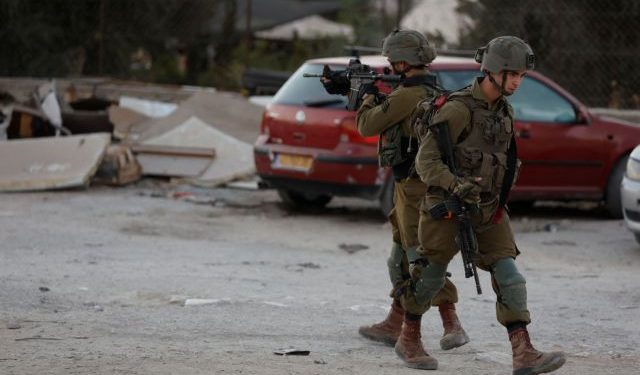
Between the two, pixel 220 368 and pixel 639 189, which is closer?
pixel 220 368

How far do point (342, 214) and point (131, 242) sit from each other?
302cm

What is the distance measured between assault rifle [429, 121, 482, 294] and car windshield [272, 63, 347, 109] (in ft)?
20.8

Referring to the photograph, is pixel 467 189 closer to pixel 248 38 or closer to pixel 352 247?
pixel 352 247

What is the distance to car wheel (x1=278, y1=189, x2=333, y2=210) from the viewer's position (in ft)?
45.7

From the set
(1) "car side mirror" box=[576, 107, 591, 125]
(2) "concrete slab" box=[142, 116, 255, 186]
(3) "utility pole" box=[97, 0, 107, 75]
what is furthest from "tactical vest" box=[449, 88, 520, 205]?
(3) "utility pole" box=[97, 0, 107, 75]

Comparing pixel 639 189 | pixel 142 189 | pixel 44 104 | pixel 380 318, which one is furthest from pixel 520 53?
pixel 44 104

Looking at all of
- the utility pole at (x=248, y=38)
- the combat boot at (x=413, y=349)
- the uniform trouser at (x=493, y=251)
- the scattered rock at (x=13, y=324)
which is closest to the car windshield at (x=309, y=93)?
the scattered rock at (x=13, y=324)

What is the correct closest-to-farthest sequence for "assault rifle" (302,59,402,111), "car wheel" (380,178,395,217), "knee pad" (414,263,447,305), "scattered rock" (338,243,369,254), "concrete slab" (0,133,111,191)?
"knee pad" (414,263,447,305) < "assault rifle" (302,59,402,111) < "scattered rock" (338,243,369,254) < "car wheel" (380,178,395,217) < "concrete slab" (0,133,111,191)

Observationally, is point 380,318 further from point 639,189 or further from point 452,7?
point 452,7

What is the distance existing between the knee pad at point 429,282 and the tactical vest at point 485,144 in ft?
1.50

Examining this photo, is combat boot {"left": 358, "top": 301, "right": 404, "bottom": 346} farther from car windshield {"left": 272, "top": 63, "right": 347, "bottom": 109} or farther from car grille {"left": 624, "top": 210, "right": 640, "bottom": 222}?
car windshield {"left": 272, "top": 63, "right": 347, "bottom": 109}

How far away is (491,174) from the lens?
628 centimetres

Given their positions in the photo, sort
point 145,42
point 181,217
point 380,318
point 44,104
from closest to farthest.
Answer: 1. point 380,318
2. point 181,217
3. point 44,104
4. point 145,42

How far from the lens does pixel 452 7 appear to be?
59.0 feet
